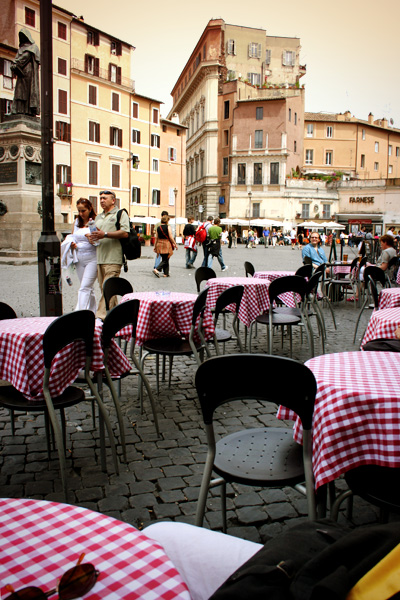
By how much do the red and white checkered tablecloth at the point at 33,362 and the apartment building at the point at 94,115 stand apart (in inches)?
1448

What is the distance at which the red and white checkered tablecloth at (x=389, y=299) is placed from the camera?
6.49 m

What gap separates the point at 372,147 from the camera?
7362cm

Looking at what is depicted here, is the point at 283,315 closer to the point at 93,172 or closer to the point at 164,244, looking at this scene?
the point at 164,244


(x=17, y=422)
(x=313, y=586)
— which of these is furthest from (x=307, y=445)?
(x=17, y=422)

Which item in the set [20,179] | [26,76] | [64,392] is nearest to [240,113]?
[26,76]

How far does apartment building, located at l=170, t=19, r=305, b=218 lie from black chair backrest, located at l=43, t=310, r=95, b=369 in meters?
58.4

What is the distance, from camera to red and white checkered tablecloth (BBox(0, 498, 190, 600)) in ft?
3.64

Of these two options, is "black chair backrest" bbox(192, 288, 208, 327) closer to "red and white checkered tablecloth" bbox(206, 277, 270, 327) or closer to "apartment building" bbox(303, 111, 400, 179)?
"red and white checkered tablecloth" bbox(206, 277, 270, 327)

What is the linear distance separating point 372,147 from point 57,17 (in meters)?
46.4

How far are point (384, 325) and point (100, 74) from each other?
156ft

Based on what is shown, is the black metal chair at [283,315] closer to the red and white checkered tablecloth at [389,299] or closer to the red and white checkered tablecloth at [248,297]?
the red and white checkered tablecloth at [248,297]

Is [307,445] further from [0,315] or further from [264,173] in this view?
[264,173]

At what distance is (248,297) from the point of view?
23.0ft

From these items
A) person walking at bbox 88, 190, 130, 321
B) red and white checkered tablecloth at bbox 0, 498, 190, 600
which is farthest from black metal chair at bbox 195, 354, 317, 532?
person walking at bbox 88, 190, 130, 321
